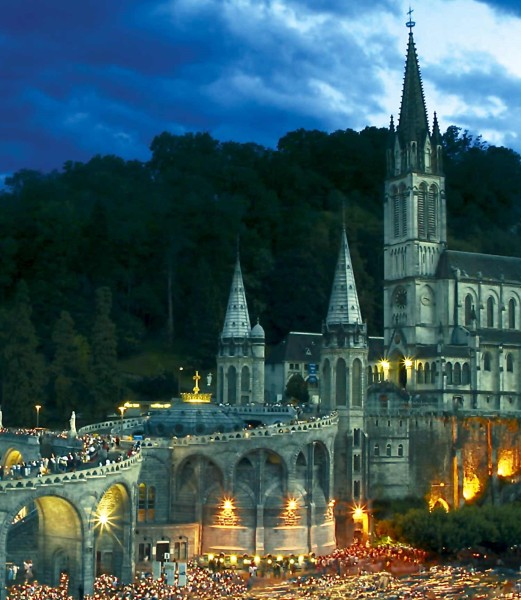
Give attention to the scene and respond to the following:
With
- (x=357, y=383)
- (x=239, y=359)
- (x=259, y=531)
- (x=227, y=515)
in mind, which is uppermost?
(x=239, y=359)

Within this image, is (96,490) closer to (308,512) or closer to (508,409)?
(308,512)

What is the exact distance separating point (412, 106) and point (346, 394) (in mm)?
31074

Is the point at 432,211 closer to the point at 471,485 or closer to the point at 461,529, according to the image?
the point at 471,485

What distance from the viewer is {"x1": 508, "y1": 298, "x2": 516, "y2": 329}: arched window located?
3760 inches

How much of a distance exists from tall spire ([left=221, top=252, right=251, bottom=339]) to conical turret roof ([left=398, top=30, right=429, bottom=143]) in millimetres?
20412

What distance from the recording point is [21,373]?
8906cm

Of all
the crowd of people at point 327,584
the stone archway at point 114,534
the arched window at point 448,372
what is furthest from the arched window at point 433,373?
the stone archway at point 114,534

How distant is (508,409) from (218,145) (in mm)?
64621

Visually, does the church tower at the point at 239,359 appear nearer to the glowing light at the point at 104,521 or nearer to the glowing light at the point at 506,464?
the glowing light at the point at 506,464

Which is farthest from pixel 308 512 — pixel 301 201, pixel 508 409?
pixel 301 201

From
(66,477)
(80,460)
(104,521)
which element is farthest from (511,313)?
(66,477)

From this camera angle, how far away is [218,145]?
467 feet

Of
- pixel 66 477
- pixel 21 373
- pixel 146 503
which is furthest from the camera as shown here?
pixel 21 373

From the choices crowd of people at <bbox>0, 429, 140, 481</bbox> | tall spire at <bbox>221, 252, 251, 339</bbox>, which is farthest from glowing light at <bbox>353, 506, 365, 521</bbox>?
crowd of people at <bbox>0, 429, 140, 481</bbox>
